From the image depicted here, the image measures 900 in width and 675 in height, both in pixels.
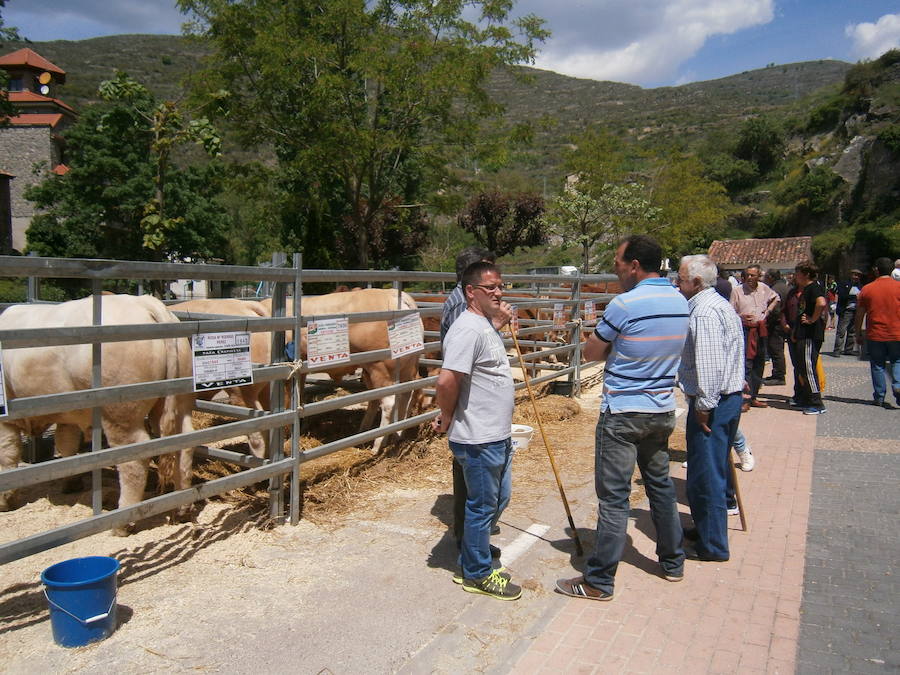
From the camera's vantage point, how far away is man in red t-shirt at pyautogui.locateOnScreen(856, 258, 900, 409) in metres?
9.17

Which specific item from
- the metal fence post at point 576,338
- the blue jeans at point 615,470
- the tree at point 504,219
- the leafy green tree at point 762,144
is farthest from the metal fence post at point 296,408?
the leafy green tree at point 762,144

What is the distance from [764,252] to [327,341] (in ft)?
130

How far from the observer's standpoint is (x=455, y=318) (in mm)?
4395

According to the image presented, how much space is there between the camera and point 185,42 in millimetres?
18297

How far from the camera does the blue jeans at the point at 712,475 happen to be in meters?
4.24

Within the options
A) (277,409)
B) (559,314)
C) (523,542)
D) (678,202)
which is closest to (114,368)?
(277,409)

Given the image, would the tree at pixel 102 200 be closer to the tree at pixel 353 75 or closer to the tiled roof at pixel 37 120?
the tiled roof at pixel 37 120

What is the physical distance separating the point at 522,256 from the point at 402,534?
57.2 metres

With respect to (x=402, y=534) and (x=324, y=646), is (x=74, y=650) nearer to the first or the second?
(x=324, y=646)

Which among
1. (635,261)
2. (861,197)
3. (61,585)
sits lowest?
(61,585)

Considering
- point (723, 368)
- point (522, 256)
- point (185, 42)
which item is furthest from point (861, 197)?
point (723, 368)

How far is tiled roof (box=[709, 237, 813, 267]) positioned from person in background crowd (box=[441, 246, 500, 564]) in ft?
116

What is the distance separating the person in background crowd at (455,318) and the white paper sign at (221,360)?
1207 millimetres

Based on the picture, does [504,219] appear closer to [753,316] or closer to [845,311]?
[845,311]
